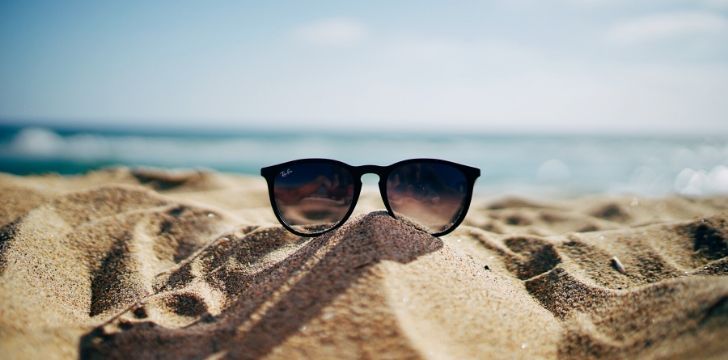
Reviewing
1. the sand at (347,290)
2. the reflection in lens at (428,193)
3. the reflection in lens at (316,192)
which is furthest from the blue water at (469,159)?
the reflection in lens at (316,192)

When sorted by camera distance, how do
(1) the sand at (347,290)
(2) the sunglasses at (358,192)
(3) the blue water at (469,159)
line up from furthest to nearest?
(3) the blue water at (469,159)
(2) the sunglasses at (358,192)
(1) the sand at (347,290)

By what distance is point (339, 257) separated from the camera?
5.81ft

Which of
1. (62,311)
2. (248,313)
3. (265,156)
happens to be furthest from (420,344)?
(265,156)

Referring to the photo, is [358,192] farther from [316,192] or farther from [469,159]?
[469,159]

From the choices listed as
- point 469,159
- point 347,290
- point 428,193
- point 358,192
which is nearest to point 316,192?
point 358,192

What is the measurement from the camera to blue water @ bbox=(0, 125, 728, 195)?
30.4 feet

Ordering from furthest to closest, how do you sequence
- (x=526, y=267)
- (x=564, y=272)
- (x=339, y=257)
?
(x=526, y=267), (x=564, y=272), (x=339, y=257)

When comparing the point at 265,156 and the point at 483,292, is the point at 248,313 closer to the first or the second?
the point at 483,292

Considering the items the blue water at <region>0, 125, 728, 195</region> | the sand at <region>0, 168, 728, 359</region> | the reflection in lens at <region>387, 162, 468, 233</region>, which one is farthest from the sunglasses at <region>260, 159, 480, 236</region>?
the blue water at <region>0, 125, 728, 195</region>

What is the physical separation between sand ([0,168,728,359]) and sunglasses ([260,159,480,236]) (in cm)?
16

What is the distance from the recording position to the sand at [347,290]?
1.43 metres

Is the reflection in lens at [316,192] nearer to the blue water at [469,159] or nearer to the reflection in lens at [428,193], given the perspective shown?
the reflection in lens at [428,193]

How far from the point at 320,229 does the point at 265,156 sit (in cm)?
1756

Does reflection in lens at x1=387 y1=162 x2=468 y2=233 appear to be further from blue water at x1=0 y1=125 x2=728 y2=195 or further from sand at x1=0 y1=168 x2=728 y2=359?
blue water at x1=0 y1=125 x2=728 y2=195
